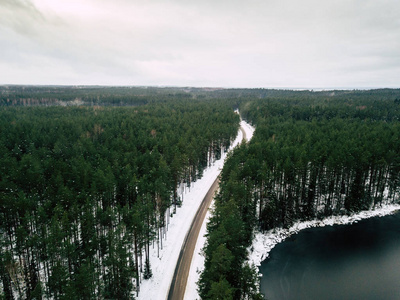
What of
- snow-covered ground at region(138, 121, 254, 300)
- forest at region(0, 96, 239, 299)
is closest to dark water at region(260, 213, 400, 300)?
snow-covered ground at region(138, 121, 254, 300)

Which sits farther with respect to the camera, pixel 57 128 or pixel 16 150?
pixel 57 128

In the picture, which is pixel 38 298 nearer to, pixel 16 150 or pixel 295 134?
pixel 16 150

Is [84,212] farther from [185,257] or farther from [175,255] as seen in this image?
[185,257]

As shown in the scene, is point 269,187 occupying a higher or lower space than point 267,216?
higher

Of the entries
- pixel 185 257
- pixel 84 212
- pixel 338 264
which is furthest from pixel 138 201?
pixel 338 264

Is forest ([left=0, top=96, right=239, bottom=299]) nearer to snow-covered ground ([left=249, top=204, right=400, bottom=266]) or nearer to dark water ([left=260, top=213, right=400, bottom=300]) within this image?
snow-covered ground ([left=249, top=204, right=400, bottom=266])

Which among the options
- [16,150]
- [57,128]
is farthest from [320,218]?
[57,128]
